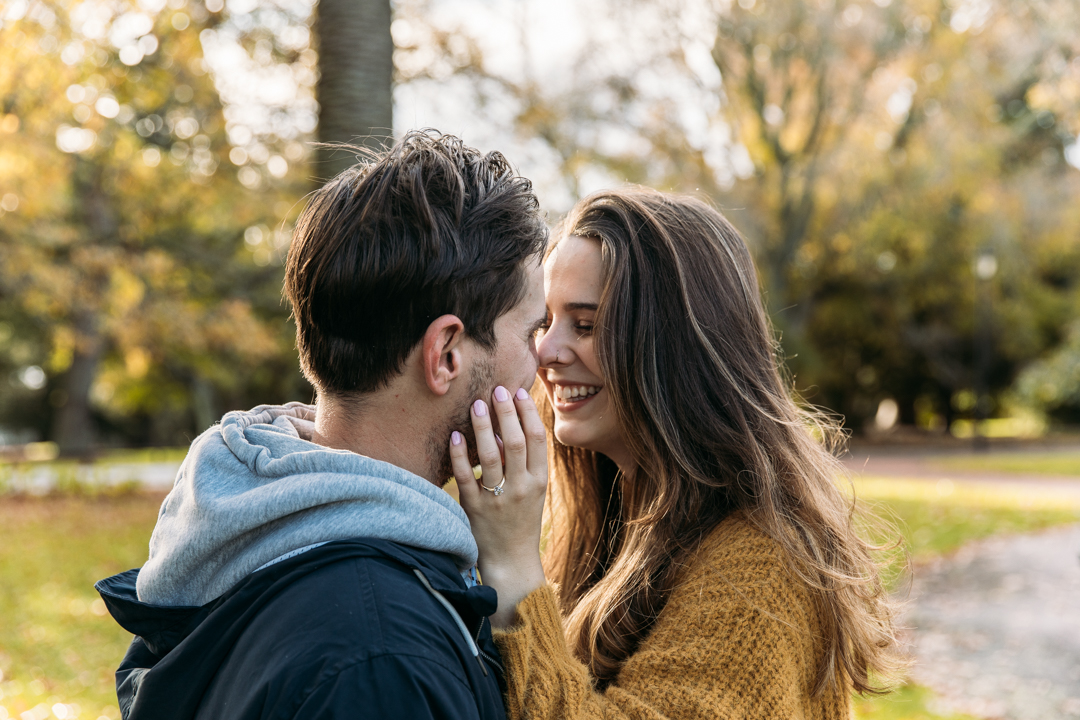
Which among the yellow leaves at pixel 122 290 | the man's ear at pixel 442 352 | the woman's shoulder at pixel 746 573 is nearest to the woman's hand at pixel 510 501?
the man's ear at pixel 442 352

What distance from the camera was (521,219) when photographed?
182cm

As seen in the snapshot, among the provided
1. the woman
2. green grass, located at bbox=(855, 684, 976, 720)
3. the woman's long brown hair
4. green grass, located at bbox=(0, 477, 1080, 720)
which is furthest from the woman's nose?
green grass, located at bbox=(855, 684, 976, 720)

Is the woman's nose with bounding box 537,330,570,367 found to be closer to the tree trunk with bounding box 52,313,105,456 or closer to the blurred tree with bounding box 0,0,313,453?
the blurred tree with bounding box 0,0,313,453

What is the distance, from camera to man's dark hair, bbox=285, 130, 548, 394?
5.41ft

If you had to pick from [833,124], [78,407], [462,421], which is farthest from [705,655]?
[78,407]

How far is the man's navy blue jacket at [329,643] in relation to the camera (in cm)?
128

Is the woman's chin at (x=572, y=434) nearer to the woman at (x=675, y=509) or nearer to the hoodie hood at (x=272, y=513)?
the woman at (x=675, y=509)

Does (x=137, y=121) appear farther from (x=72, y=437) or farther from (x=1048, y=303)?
(x=1048, y=303)

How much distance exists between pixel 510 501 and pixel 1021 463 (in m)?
23.7

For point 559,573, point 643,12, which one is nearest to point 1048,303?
point 643,12

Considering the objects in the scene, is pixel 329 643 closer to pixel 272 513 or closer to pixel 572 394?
pixel 272 513

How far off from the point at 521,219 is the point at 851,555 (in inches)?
49.6

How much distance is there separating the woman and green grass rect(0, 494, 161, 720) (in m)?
4.63

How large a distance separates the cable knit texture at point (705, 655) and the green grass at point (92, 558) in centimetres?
67
